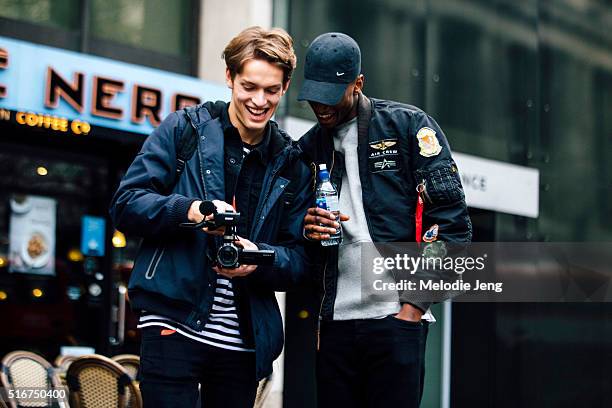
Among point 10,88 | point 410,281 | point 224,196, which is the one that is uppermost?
point 10,88

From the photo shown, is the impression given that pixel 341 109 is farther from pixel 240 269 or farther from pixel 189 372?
pixel 189 372

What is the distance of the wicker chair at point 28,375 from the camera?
6.69 meters

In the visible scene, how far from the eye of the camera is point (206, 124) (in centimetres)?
395

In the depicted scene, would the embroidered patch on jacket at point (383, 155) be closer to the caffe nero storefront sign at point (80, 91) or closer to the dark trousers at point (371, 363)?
the dark trousers at point (371, 363)

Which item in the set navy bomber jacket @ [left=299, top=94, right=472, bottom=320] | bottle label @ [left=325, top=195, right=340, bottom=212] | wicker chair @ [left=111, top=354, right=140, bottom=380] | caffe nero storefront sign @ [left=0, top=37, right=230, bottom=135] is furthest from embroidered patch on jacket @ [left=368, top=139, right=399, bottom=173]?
caffe nero storefront sign @ [left=0, top=37, right=230, bottom=135]

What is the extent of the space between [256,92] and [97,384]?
3.21 meters

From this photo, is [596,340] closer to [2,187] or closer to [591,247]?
[591,247]

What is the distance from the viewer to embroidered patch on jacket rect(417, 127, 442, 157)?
403cm

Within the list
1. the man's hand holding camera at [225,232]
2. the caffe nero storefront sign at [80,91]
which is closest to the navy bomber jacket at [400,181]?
the man's hand holding camera at [225,232]

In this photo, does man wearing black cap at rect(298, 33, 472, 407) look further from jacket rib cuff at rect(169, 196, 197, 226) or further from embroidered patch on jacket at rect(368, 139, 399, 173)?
jacket rib cuff at rect(169, 196, 197, 226)

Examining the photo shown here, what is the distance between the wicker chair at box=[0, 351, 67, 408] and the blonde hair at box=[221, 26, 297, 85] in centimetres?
348

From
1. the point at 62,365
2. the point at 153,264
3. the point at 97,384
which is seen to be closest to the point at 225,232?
the point at 153,264

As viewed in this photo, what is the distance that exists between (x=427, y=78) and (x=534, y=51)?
69.6 inches

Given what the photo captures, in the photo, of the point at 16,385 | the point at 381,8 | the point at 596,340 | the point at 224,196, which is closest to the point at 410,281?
→ the point at 224,196
